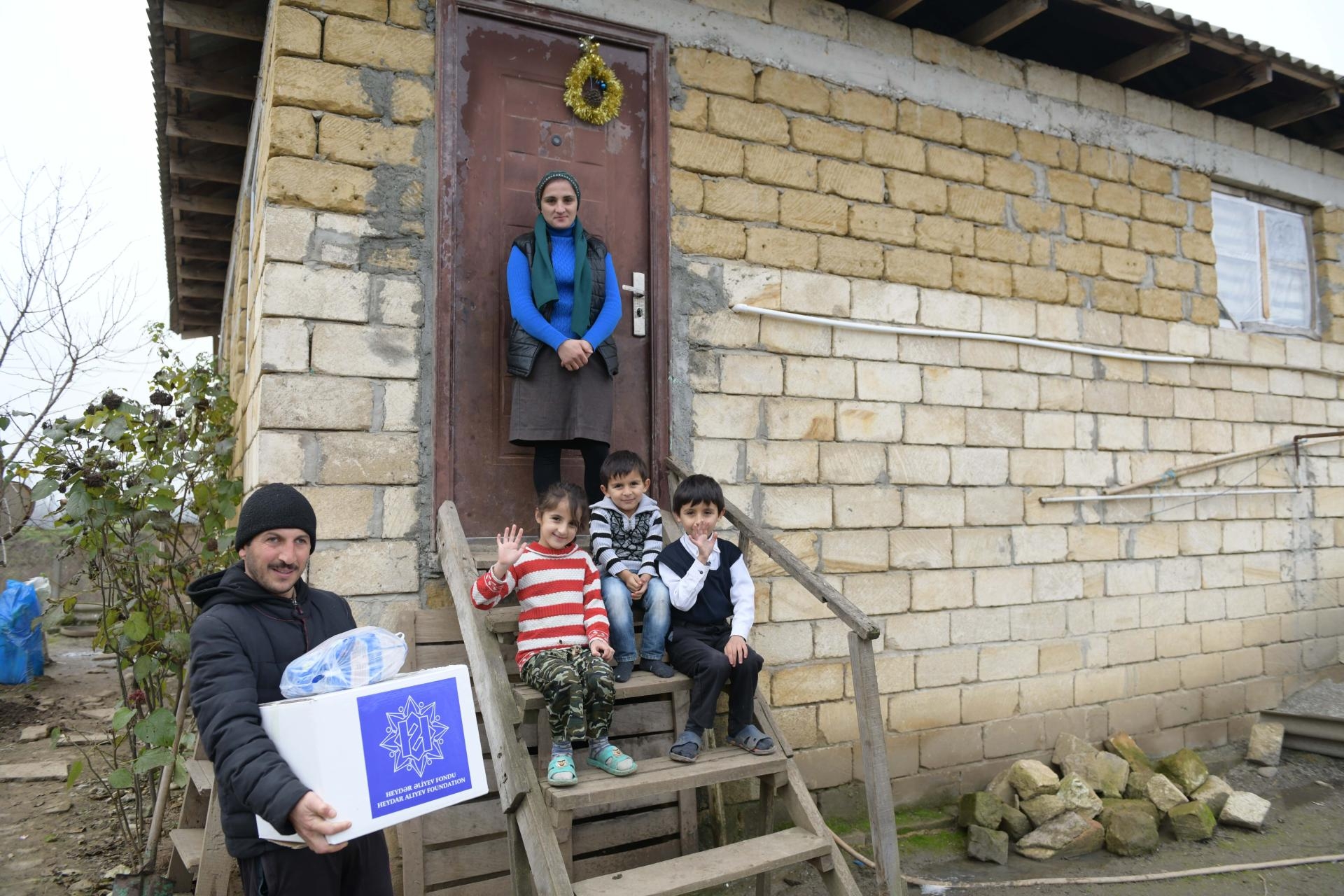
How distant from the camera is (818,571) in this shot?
4391 mm

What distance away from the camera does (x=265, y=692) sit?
1969 millimetres

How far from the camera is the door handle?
411 centimetres

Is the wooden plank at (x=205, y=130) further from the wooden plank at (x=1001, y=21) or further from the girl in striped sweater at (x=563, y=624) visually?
the wooden plank at (x=1001, y=21)

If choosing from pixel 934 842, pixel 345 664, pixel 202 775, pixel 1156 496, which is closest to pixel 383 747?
pixel 345 664

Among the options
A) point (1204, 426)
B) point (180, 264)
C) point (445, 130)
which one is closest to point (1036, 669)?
point (1204, 426)

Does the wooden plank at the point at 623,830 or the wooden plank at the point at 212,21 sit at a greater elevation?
the wooden plank at the point at 212,21

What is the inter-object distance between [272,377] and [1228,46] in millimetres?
5525

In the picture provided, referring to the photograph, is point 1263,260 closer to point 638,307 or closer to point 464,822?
point 638,307

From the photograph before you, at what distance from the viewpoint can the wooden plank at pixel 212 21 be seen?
415 centimetres

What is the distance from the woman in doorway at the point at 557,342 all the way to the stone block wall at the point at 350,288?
0.42m

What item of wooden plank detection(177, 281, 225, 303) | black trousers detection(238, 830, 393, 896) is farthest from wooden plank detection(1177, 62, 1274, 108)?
wooden plank detection(177, 281, 225, 303)

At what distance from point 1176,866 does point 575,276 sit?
383 centimetres

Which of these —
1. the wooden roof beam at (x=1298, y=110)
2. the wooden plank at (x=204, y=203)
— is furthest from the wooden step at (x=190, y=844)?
the wooden roof beam at (x=1298, y=110)

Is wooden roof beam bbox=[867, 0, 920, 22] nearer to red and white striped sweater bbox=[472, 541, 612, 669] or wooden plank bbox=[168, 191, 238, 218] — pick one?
red and white striped sweater bbox=[472, 541, 612, 669]
